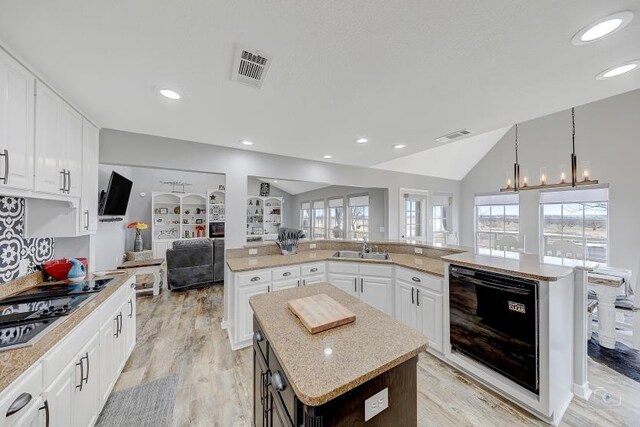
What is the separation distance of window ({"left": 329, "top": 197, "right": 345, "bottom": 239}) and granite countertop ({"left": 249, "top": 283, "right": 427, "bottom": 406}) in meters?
5.28

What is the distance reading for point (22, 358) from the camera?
99 cm

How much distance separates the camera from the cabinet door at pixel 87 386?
1.35 m

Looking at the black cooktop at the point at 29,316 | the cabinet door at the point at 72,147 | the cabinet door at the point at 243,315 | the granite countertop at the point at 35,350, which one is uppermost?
the cabinet door at the point at 72,147

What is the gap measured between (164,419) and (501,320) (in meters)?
2.74

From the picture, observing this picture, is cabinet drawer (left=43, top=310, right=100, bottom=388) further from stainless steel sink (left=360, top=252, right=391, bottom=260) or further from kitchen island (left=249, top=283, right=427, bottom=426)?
stainless steel sink (left=360, top=252, right=391, bottom=260)

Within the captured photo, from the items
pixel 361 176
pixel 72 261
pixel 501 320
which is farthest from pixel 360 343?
Answer: pixel 361 176

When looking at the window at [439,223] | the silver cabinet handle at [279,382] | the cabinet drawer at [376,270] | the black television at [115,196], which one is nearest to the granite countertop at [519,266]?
the cabinet drawer at [376,270]

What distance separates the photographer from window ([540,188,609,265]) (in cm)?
443

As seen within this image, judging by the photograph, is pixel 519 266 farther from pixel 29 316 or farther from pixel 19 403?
pixel 29 316

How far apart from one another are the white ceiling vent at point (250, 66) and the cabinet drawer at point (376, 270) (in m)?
2.38

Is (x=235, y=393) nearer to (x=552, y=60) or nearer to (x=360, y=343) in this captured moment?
(x=360, y=343)

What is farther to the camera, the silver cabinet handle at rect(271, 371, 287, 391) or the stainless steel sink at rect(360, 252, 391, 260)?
the stainless steel sink at rect(360, 252, 391, 260)

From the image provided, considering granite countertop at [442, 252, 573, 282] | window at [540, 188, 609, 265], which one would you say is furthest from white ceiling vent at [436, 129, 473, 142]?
window at [540, 188, 609, 265]

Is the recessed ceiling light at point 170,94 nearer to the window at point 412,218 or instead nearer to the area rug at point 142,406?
the area rug at point 142,406
